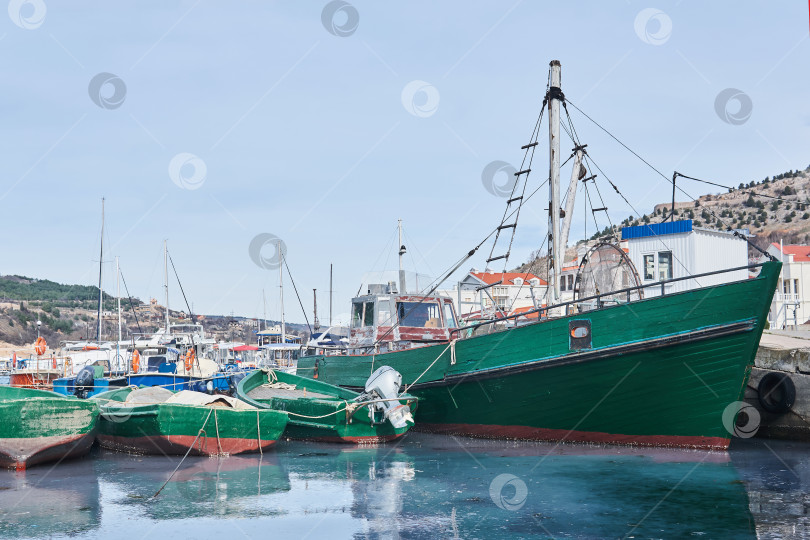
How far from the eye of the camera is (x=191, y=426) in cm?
1441

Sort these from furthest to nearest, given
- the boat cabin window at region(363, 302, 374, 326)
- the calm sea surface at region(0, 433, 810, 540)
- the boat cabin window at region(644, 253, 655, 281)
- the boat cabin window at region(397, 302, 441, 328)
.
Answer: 1. the boat cabin window at region(644, 253, 655, 281)
2. the boat cabin window at region(363, 302, 374, 326)
3. the boat cabin window at region(397, 302, 441, 328)
4. the calm sea surface at region(0, 433, 810, 540)

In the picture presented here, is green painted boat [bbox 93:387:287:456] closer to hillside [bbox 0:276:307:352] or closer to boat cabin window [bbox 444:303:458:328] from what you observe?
boat cabin window [bbox 444:303:458:328]

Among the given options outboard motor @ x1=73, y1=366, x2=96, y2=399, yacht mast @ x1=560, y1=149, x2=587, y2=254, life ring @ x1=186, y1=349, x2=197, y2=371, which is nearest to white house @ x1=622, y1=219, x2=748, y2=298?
yacht mast @ x1=560, y1=149, x2=587, y2=254

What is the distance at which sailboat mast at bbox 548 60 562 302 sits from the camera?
56.5ft

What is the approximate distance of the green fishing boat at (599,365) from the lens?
1339 centimetres

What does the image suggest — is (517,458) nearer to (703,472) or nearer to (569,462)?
(569,462)

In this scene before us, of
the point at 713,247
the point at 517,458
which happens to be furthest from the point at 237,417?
the point at 713,247

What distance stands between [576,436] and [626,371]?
6.87 feet

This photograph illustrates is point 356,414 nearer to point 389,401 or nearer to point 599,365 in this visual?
point 389,401

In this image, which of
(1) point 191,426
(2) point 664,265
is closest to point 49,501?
(1) point 191,426

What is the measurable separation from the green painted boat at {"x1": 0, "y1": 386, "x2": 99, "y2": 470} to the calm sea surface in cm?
33

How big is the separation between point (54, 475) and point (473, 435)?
910 centimetres

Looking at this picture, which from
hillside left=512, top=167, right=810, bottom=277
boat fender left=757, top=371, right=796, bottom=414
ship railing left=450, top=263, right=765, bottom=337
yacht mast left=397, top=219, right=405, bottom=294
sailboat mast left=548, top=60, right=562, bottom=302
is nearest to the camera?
ship railing left=450, top=263, right=765, bottom=337

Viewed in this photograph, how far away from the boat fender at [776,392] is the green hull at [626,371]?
2.95 meters
